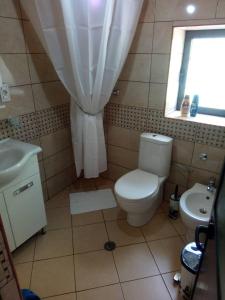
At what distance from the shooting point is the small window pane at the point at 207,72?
1951mm

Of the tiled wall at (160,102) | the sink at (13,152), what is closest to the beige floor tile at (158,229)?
the tiled wall at (160,102)

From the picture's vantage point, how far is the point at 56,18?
1601 mm

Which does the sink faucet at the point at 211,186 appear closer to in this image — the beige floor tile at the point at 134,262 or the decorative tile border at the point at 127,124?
the decorative tile border at the point at 127,124

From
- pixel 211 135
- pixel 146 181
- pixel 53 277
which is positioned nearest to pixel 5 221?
pixel 53 277

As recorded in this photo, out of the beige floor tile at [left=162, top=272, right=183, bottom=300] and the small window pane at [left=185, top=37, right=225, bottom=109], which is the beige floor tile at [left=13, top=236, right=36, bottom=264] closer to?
the beige floor tile at [left=162, top=272, right=183, bottom=300]

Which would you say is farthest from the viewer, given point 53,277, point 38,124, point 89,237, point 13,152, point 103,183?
point 103,183

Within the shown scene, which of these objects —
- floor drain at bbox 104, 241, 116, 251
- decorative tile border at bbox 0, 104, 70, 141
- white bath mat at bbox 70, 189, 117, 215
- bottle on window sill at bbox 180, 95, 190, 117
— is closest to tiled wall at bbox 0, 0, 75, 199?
decorative tile border at bbox 0, 104, 70, 141

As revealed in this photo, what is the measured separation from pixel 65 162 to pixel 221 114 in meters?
1.66

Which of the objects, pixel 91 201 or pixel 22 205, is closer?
pixel 22 205

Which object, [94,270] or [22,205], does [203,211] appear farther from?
[22,205]

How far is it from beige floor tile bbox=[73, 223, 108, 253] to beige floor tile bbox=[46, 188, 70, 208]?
38cm

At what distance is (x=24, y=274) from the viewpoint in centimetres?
161

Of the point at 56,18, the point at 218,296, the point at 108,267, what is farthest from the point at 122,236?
the point at 56,18

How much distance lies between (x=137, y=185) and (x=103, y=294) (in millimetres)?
847
